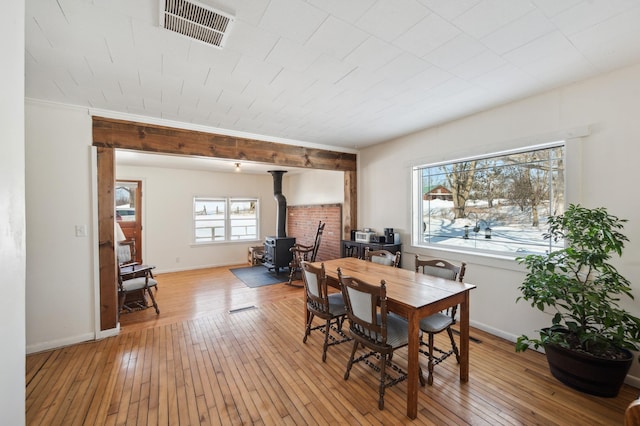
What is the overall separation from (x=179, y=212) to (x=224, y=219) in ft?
3.47

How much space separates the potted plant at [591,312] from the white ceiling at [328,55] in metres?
1.23

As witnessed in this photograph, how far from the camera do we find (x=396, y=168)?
4.07m

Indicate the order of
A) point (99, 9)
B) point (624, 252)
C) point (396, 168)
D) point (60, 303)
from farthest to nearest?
point (396, 168) → point (60, 303) → point (624, 252) → point (99, 9)

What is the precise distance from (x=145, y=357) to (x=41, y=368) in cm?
83

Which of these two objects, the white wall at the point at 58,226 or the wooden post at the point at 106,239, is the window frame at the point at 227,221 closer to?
the wooden post at the point at 106,239

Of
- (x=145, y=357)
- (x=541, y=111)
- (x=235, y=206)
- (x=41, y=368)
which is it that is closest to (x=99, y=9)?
(x=145, y=357)

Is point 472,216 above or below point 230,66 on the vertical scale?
below

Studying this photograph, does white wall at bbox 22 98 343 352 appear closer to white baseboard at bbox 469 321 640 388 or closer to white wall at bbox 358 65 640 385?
white wall at bbox 358 65 640 385

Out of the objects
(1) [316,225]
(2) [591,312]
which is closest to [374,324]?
(2) [591,312]

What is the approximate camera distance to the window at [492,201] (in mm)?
2701

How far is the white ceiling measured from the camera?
1.48m

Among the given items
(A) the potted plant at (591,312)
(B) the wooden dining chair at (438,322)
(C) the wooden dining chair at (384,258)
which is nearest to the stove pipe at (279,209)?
(C) the wooden dining chair at (384,258)

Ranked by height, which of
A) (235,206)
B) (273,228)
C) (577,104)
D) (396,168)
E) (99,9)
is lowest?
(273,228)

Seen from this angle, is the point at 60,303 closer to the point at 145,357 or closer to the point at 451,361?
the point at 145,357
